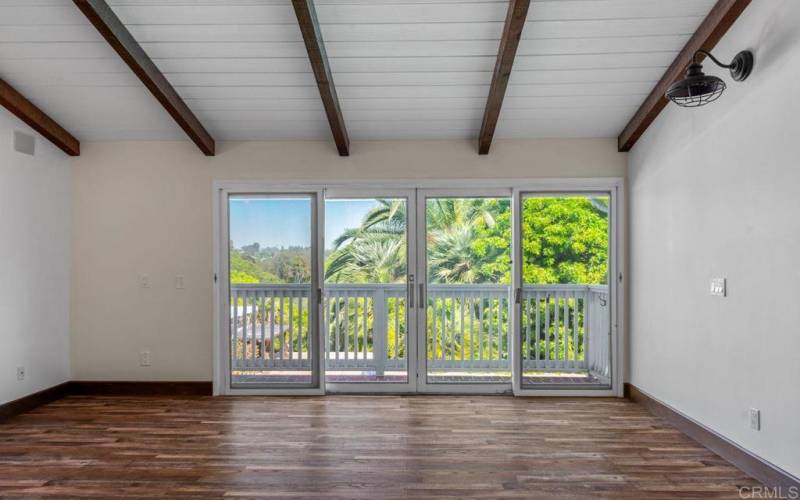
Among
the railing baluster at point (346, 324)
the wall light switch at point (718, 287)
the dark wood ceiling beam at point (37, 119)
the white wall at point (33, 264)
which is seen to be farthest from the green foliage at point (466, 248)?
the dark wood ceiling beam at point (37, 119)

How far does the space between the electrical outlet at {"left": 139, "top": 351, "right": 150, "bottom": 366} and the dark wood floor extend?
0.33 m

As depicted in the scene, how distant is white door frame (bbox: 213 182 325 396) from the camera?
452cm

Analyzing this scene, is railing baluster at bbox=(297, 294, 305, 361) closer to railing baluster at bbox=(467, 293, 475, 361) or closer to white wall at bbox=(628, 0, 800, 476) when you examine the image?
railing baluster at bbox=(467, 293, 475, 361)

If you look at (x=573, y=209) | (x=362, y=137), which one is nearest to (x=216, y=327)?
(x=362, y=137)

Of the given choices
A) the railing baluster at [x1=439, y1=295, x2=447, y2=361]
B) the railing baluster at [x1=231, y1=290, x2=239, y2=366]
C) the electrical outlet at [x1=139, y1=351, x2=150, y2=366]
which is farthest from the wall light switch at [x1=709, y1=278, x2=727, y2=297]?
the electrical outlet at [x1=139, y1=351, x2=150, y2=366]

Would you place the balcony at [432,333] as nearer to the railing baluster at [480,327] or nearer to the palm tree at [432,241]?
the railing baluster at [480,327]

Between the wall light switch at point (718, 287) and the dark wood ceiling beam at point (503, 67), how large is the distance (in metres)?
1.90

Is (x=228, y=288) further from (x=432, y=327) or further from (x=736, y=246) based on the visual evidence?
(x=736, y=246)

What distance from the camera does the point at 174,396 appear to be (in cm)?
446

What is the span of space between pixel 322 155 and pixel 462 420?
8.53 ft

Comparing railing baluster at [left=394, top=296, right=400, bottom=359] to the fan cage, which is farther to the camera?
railing baluster at [left=394, top=296, right=400, bottom=359]

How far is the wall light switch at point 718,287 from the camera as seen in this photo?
3.03 metres

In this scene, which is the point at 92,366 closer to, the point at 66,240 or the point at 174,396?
the point at 174,396

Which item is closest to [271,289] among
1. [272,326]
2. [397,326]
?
[272,326]
